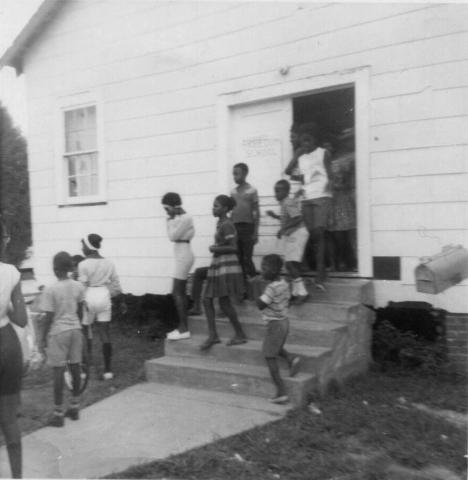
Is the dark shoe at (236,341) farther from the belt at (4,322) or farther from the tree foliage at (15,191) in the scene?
the tree foliage at (15,191)

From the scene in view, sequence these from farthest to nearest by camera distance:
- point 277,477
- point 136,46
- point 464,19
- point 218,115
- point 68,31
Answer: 1. point 68,31
2. point 136,46
3. point 218,115
4. point 464,19
5. point 277,477

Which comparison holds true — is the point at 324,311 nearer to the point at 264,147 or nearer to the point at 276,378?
the point at 276,378

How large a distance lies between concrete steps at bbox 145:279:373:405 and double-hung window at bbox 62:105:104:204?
3.50 meters

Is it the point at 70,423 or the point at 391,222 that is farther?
the point at 391,222

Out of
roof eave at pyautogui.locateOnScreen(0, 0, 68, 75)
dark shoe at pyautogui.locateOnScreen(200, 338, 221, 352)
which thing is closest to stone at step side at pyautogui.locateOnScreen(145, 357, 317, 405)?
dark shoe at pyautogui.locateOnScreen(200, 338, 221, 352)

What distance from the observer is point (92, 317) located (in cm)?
627

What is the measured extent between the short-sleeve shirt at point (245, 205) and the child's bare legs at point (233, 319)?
105cm

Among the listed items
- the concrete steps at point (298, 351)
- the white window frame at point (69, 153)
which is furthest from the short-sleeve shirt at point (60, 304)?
the white window frame at point (69, 153)

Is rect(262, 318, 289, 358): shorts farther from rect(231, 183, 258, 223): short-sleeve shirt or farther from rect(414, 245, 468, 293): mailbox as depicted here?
rect(231, 183, 258, 223): short-sleeve shirt

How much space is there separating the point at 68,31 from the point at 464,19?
5779 mm

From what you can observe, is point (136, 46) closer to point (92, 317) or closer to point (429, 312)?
point (92, 317)

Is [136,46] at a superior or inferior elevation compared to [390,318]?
superior

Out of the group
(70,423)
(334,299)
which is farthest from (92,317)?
(334,299)

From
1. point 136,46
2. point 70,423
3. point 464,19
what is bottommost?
point 70,423
